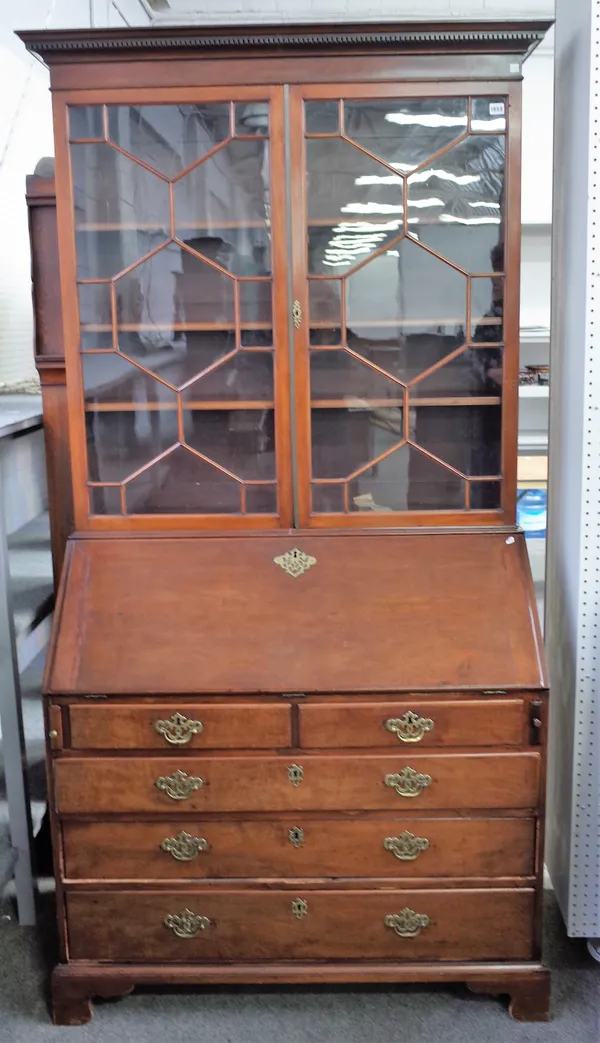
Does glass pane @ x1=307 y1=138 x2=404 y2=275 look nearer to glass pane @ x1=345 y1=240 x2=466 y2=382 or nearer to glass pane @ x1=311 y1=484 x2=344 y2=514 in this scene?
glass pane @ x1=345 y1=240 x2=466 y2=382

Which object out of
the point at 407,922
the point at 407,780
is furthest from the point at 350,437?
the point at 407,922

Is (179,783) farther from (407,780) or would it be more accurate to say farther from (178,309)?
(178,309)

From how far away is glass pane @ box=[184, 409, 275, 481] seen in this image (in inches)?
74.2

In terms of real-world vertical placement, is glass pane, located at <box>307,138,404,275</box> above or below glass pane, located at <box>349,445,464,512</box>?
above

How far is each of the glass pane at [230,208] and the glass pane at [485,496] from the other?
2.28 ft

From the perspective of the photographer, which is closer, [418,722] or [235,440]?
[418,722]

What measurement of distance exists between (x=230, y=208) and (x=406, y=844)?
1452 millimetres

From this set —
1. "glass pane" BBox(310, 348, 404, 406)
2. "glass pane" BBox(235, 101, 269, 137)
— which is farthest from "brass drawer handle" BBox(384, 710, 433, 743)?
"glass pane" BBox(235, 101, 269, 137)

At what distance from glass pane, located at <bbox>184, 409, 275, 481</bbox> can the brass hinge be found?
77 centimetres

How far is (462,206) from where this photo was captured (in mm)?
1810

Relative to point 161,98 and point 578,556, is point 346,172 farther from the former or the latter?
point 578,556

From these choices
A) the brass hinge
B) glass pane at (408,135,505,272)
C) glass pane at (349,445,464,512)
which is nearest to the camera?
the brass hinge

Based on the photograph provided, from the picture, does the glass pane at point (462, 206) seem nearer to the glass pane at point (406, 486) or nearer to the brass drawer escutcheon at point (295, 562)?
the glass pane at point (406, 486)

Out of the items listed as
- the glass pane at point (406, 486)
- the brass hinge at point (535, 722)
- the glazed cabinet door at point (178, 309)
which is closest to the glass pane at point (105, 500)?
the glazed cabinet door at point (178, 309)
